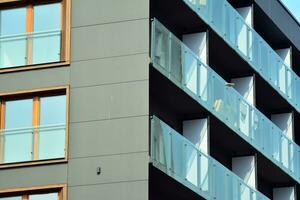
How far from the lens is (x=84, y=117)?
114ft

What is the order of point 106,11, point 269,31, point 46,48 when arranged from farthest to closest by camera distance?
point 269,31 → point 46,48 → point 106,11

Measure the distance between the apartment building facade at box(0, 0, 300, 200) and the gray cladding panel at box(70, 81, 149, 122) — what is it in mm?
26

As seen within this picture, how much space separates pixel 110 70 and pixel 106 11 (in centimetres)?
179

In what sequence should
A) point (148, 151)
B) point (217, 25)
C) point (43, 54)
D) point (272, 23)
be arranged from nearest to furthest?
1. point (148, 151)
2. point (43, 54)
3. point (217, 25)
4. point (272, 23)

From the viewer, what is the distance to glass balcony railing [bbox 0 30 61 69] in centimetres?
3600

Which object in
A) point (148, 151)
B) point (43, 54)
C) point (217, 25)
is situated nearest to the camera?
point (148, 151)

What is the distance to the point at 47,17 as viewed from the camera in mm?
36625

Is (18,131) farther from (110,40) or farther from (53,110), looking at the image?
(110,40)

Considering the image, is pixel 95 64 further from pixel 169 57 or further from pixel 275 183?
pixel 275 183

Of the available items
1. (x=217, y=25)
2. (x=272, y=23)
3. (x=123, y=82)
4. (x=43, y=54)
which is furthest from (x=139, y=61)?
(x=272, y=23)

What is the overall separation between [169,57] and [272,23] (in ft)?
39.3

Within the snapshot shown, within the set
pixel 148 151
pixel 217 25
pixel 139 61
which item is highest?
pixel 217 25

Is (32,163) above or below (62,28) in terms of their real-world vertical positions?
below

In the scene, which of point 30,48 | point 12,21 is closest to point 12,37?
point 12,21
